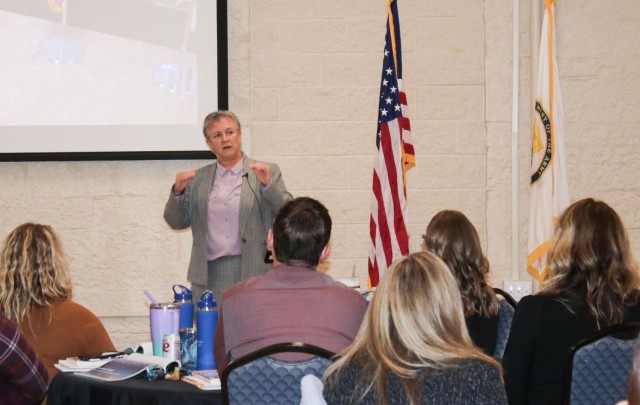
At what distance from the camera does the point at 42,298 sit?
2900 mm

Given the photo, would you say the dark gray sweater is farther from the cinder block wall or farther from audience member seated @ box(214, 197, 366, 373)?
the cinder block wall

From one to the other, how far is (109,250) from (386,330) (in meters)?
3.28

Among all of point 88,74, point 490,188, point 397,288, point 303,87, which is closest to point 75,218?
point 88,74

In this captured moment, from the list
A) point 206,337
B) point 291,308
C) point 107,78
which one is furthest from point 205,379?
point 107,78

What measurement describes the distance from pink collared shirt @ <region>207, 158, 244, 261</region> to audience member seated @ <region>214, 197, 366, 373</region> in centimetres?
148

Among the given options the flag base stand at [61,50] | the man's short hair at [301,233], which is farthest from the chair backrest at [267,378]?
the flag base stand at [61,50]

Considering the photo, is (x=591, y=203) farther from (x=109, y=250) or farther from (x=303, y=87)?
(x=109, y=250)

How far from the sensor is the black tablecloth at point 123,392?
2518 millimetres

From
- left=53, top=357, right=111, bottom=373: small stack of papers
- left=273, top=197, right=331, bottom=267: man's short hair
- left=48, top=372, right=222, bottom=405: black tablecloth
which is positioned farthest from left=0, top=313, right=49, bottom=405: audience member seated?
left=273, top=197, right=331, bottom=267: man's short hair

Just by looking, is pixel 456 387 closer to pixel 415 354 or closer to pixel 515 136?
pixel 415 354

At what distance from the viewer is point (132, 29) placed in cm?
477

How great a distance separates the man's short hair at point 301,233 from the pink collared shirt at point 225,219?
4.62 feet

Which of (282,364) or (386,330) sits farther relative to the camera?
(282,364)

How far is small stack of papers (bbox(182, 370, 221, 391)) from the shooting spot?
2.57m
